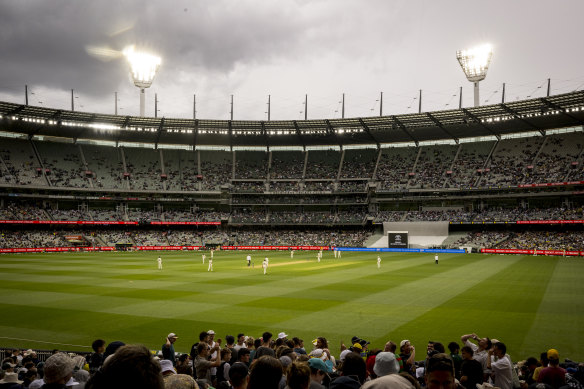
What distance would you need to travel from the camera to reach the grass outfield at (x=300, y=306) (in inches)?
704

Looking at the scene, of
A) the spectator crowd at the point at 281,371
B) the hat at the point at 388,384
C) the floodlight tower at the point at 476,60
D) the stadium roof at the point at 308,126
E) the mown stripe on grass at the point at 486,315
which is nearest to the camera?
the spectator crowd at the point at 281,371

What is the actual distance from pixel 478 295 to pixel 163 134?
81.7 m

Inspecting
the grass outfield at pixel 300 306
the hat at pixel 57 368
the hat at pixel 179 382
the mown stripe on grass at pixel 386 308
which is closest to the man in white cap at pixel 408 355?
the grass outfield at pixel 300 306

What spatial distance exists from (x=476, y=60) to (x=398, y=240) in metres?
35.1

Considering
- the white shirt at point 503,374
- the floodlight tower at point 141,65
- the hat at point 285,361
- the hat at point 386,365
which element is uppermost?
the floodlight tower at point 141,65

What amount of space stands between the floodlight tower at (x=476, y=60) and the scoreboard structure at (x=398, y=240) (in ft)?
90.7

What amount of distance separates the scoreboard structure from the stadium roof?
72.2 feet

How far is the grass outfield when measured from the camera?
704 inches

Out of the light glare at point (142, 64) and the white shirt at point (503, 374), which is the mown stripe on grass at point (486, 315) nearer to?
the white shirt at point (503, 374)

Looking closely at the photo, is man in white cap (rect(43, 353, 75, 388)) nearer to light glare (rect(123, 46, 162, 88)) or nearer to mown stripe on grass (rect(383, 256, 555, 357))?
mown stripe on grass (rect(383, 256, 555, 357))

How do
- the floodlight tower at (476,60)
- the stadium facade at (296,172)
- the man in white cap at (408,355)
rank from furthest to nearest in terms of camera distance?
the stadium facade at (296,172) < the floodlight tower at (476,60) < the man in white cap at (408,355)

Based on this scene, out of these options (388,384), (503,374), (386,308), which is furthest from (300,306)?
(388,384)

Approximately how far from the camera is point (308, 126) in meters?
88.3

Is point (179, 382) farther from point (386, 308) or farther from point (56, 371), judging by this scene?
point (386, 308)
